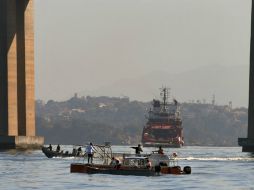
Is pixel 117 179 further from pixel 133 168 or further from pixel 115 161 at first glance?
pixel 115 161

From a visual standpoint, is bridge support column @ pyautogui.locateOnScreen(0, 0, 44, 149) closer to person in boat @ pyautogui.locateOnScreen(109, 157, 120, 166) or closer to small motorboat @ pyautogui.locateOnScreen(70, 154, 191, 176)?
small motorboat @ pyautogui.locateOnScreen(70, 154, 191, 176)

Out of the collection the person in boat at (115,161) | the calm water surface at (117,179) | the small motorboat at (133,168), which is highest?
the person in boat at (115,161)

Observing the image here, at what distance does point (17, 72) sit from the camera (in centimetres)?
16650

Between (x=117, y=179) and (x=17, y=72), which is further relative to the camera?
(x=17, y=72)

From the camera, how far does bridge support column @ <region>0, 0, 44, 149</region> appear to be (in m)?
163

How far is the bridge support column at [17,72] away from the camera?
163m

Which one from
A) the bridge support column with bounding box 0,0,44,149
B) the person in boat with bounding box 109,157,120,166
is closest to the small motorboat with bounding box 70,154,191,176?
the person in boat with bounding box 109,157,120,166

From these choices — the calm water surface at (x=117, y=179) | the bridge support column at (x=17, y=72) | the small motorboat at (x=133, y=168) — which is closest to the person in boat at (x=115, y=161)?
the small motorboat at (x=133, y=168)

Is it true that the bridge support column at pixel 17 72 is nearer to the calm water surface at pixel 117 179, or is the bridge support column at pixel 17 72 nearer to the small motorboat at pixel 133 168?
the calm water surface at pixel 117 179

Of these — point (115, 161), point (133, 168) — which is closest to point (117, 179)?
point (133, 168)

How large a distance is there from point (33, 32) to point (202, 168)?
66.0 metres

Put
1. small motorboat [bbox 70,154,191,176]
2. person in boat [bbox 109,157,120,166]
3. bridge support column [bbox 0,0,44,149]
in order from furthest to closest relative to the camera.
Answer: bridge support column [bbox 0,0,44,149], person in boat [bbox 109,157,120,166], small motorboat [bbox 70,154,191,176]

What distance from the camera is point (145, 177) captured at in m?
89.5

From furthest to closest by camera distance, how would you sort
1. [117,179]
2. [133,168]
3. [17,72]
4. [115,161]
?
[17,72] < [115,161] < [133,168] < [117,179]
